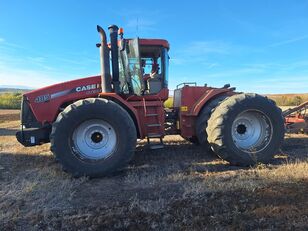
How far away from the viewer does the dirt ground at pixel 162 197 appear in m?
4.44

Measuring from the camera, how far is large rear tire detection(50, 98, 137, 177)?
6.88m

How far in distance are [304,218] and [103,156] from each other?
4048 millimetres

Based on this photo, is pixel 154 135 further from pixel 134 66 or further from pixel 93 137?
pixel 134 66

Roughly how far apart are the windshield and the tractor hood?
906 millimetres

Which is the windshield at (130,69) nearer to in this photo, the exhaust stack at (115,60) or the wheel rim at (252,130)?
the exhaust stack at (115,60)

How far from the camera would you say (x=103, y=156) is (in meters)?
7.21

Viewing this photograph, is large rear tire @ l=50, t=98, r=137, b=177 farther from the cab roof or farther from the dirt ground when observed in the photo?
the cab roof

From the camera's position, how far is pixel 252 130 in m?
8.09

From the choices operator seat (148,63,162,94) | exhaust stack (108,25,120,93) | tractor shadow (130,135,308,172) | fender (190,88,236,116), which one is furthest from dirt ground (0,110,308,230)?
exhaust stack (108,25,120,93)

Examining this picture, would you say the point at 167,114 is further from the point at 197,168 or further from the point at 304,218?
the point at 304,218

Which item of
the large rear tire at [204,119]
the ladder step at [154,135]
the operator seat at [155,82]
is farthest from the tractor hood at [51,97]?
the large rear tire at [204,119]

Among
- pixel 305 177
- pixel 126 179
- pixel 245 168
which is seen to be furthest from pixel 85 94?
pixel 305 177

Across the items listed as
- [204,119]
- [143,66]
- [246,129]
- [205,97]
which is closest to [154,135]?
[204,119]

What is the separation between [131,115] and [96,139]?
0.99 m
